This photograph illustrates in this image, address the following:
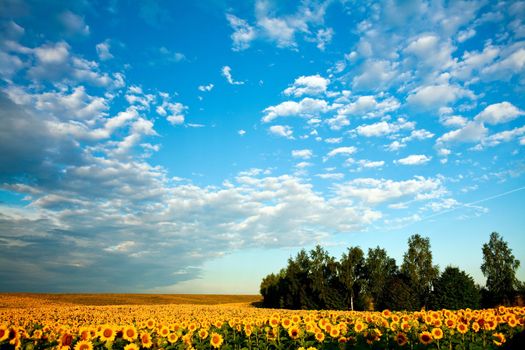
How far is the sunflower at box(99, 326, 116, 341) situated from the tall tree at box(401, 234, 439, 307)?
65.9 metres

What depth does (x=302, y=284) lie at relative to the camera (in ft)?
236

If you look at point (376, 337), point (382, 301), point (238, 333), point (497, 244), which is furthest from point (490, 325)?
point (497, 244)

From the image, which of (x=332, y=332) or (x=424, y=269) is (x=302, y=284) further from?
(x=332, y=332)

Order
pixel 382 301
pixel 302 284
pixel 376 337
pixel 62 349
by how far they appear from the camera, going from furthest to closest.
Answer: pixel 302 284, pixel 382 301, pixel 376 337, pixel 62 349

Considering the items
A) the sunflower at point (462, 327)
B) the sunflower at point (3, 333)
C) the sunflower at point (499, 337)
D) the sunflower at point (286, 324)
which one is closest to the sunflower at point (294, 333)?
the sunflower at point (286, 324)

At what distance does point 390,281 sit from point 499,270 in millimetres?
20589

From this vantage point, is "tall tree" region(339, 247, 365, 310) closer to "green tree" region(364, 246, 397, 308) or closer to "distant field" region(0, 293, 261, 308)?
"green tree" region(364, 246, 397, 308)

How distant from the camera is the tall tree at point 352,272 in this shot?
6638cm

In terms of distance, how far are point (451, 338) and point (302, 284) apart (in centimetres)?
6535

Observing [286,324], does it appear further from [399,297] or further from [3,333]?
[399,297]

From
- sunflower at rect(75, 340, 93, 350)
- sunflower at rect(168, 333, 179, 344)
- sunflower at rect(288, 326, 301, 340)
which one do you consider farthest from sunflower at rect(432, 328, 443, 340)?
sunflower at rect(75, 340, 93, 350)

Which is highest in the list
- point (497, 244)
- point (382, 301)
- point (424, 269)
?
point (497, 244)

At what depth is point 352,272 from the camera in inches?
2640

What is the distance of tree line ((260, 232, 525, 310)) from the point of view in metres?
62.6
